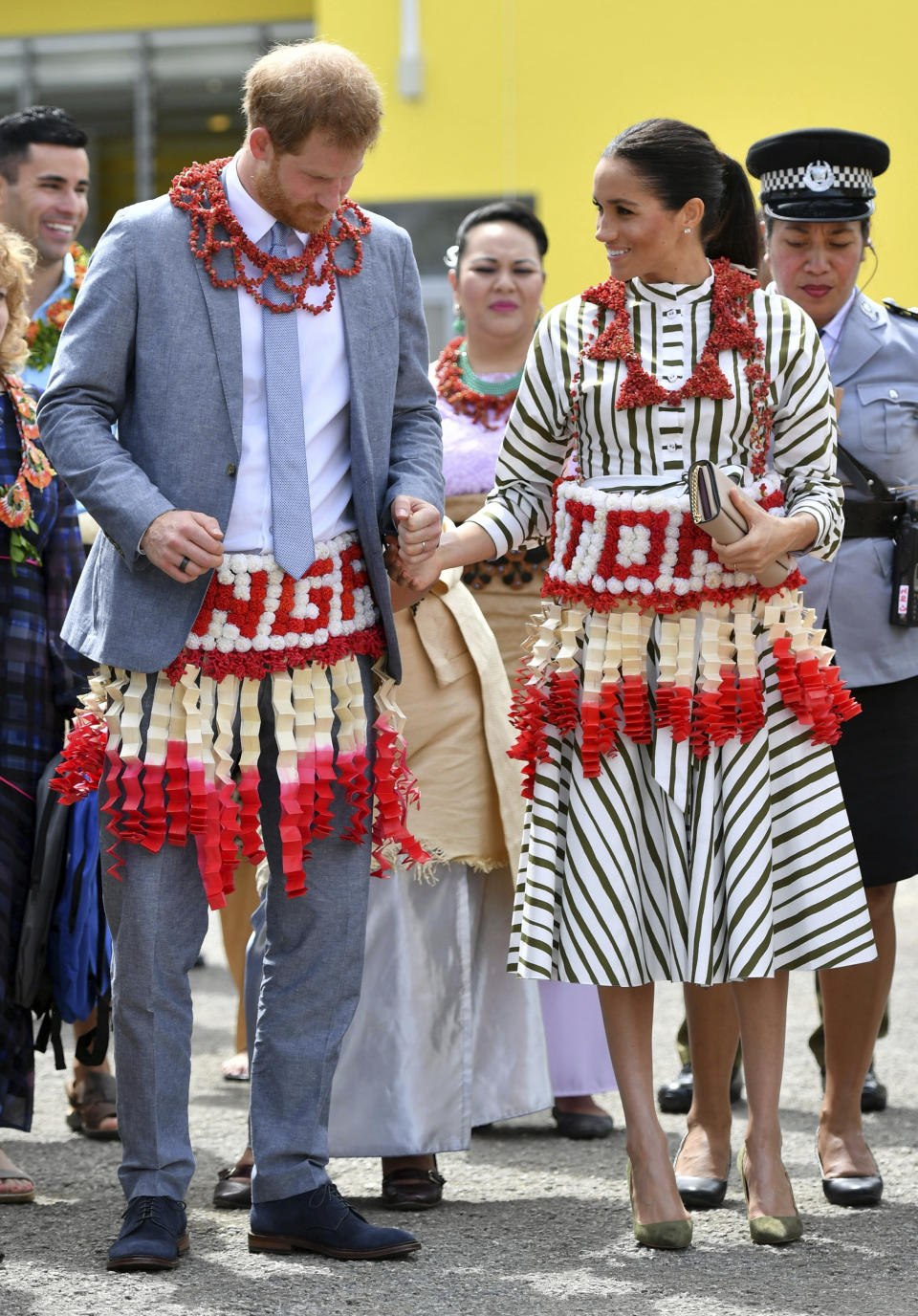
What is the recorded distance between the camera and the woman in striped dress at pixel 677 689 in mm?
3469

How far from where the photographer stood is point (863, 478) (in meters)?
4.12

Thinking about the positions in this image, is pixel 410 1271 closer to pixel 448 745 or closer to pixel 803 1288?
pixel 803 1288

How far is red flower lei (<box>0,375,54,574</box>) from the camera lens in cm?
397

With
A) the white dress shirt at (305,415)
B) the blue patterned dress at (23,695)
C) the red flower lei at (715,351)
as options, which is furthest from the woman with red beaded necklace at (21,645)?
the red flower lei at (715,351)

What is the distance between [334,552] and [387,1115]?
1.28 m

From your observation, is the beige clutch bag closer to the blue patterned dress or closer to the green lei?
the blue patterned dress

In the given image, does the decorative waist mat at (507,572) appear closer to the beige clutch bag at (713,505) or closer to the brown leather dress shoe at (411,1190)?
the beige clutch bag at (713,505)

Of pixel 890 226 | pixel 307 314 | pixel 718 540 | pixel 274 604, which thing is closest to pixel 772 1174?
pixel 718 540

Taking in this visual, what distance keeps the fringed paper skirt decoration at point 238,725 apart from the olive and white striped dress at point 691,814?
0.42 metres

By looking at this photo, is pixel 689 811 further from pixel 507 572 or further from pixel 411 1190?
pixel 507 572

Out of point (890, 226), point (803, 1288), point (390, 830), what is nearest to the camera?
point (803, 1288)

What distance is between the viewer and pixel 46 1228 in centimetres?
364

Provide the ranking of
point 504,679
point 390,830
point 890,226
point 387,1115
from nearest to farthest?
1. point 390,830
2. point 387,1115
3. point 504,679
4. point 890,226

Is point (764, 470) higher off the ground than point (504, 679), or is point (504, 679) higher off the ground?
point (764, 470)
